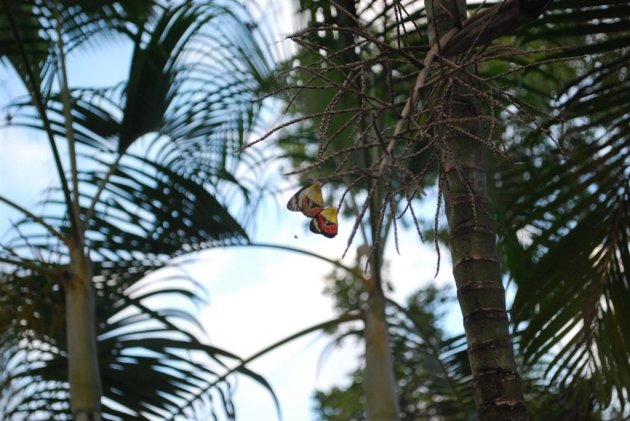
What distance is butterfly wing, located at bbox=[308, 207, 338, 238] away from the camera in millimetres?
2414

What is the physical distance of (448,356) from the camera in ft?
19.4

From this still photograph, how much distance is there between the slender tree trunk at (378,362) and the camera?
429cm

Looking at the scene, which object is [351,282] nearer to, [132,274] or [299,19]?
[132,274]

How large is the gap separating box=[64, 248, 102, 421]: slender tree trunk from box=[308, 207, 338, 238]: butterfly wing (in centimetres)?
202

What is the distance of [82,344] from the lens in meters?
4.20

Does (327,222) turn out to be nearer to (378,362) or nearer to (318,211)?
(318,211)

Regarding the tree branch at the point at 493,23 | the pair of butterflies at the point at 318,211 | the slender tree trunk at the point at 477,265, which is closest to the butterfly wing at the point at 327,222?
the pair of butterflies at the point at 318,211

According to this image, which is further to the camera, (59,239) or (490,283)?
(59,239)

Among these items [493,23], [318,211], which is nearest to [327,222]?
[318,211]

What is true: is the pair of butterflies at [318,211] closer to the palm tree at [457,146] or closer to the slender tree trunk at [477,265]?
the palm tree at [457,146]

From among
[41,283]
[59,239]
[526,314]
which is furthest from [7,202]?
[526,314]

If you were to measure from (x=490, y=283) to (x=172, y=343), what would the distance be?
2.89 m

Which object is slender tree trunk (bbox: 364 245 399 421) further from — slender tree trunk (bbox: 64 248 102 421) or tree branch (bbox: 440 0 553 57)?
tree branch (bbox: 440 0 553 57)

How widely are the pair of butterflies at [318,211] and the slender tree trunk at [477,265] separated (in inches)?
11.6
